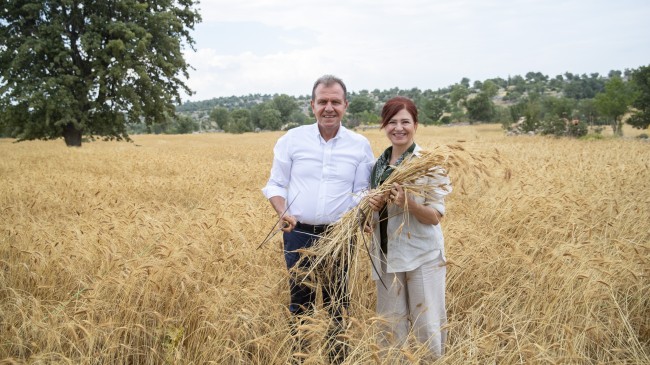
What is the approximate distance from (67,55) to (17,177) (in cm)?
1595

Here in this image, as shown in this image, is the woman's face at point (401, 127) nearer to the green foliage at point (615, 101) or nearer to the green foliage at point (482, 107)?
the green foliage at point (615, 101)

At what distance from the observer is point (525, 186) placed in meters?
6.62

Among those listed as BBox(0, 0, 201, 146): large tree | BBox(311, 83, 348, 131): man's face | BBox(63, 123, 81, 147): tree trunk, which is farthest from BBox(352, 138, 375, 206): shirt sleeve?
BBox(63, 123, 81, 147): tree trunk

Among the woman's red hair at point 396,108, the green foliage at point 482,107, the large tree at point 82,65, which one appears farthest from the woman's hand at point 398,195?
the green foliage at point 482,107

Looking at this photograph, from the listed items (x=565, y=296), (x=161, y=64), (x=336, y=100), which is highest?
(x=161, y=64)

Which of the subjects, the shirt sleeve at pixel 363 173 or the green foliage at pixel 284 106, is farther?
the green foliage at pixel 284 106

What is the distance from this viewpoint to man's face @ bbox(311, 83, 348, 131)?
8.95 ft

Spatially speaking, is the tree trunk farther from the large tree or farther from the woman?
the woman

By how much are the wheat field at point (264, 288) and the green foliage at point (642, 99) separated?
140 ft

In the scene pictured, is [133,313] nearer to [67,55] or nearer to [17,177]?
[17,177]

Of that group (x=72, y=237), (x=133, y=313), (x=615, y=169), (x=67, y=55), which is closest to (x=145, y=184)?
(x=72, y=237)

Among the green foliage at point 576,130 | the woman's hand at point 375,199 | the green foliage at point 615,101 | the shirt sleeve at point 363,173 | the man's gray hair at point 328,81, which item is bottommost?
the green foliage at point 576,130

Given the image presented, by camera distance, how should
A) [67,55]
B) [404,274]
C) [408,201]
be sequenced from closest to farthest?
[408,201] → [404,274] → [67,55]

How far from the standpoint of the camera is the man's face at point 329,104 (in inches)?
107
